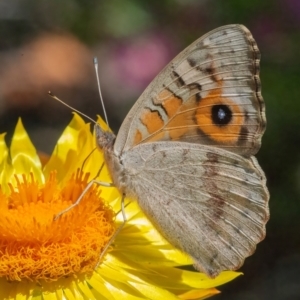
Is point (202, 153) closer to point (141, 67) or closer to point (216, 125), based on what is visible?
point (216, 125)

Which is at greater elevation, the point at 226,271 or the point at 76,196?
the point at 76,196

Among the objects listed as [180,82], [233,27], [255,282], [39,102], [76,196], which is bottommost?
[255,282]

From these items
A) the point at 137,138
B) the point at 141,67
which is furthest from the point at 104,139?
the point at 141,67

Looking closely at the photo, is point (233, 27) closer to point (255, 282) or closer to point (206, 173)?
point (206, 173)

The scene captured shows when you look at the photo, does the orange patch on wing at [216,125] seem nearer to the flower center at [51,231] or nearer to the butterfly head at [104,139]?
the butterfly head at [104,139]

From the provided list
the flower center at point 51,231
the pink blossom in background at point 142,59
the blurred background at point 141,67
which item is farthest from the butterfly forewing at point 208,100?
the pink blossom in background at point 142,59

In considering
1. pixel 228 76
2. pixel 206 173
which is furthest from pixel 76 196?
pixel 228 76
